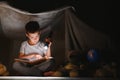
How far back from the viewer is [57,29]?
3986 millimetres

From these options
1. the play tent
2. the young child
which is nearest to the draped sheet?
the play tent

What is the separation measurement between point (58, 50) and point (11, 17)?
74cm

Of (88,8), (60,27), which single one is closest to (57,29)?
(60,27)

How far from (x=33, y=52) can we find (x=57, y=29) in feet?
1.37

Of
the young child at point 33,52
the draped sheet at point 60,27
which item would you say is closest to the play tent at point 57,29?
the draped sheet at point 60,27

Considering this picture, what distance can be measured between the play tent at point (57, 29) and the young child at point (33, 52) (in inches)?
4.4

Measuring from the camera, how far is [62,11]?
12.6 feet

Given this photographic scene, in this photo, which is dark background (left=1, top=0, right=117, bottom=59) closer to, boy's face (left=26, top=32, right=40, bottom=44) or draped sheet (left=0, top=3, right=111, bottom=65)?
draped sheet (left=0, top=3, right=111, bottom=65)

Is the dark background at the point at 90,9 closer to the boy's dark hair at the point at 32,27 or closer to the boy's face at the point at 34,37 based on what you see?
the boy's dark hair at the point at 32,27

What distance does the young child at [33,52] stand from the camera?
373 cm

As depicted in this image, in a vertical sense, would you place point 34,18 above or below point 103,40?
above

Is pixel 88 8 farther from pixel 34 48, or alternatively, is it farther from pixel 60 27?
pixel 34 48

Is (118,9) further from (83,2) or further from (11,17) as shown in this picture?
(11,17)

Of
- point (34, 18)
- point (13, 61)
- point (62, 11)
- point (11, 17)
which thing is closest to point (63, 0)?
point (62, 11)
